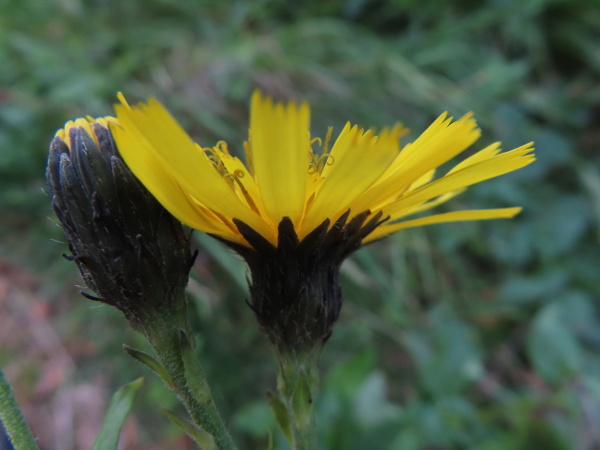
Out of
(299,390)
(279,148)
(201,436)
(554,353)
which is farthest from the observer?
(554,353)

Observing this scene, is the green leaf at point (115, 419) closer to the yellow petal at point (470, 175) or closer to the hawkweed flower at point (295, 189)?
the hawkweed flower at point (295, 189)

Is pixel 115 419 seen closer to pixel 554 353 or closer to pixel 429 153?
pixel 429 153

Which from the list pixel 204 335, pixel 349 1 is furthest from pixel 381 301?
pixel 349 1

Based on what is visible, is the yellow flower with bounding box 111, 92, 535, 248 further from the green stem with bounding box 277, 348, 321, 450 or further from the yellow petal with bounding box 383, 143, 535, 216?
the green stem with bounding box 277, 348, 321, 450

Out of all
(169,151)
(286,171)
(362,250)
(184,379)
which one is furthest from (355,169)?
(362,250)

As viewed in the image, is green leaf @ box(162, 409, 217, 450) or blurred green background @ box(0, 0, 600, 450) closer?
green leaf @ box(162, 409, 217, 450)

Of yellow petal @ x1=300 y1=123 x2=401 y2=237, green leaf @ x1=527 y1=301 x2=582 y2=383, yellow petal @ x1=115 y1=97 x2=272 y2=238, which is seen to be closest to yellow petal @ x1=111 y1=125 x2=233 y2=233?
yellow petal @ x1=115 y1=97 x2=272 y2=238
